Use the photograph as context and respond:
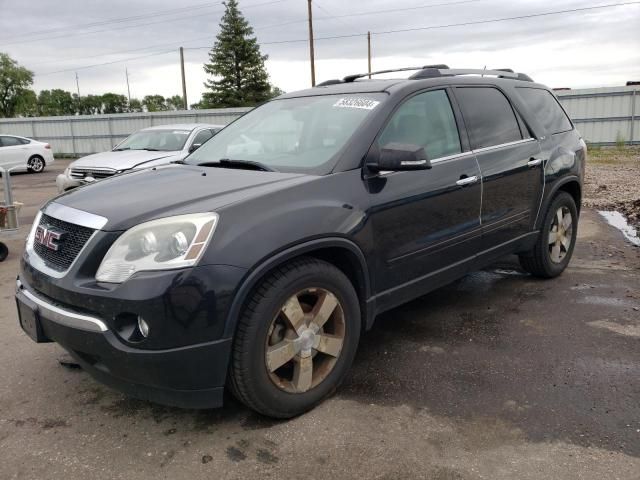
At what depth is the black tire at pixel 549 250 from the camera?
16.0 ft

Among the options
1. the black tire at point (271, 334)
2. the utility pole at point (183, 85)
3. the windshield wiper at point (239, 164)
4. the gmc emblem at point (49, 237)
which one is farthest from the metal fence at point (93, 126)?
the black tire at point (271, 334)

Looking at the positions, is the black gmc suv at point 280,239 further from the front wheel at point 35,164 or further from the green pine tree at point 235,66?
the green pine tree at point 235,66

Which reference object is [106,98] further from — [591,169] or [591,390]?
[591,390]

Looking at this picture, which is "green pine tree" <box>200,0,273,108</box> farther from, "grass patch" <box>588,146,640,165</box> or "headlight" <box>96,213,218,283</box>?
"headlight" <box>96,213,218,283</box>

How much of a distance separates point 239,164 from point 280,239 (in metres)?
0.98

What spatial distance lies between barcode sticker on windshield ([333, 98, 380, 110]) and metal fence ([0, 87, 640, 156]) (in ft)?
68.4

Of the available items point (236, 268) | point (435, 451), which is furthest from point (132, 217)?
point (435, 451)

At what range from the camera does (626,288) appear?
492cm

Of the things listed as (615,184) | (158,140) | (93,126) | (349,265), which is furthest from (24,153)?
(349,265)

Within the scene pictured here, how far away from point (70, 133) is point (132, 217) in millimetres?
27957

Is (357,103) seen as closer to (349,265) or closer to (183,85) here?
(349,265)

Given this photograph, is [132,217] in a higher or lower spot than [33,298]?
higher

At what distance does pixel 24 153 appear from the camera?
62.2 feet

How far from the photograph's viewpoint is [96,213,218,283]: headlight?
247 cm
